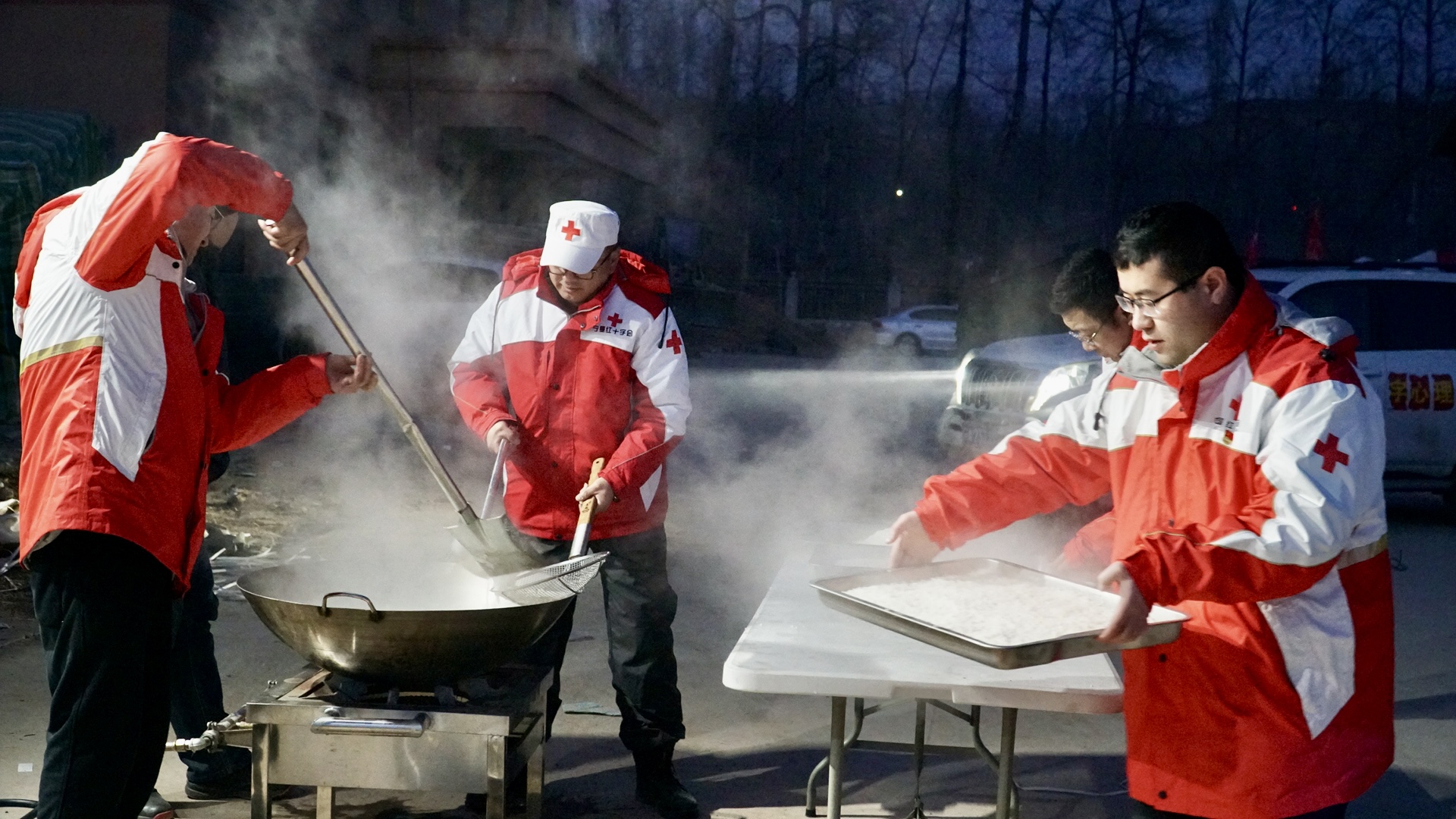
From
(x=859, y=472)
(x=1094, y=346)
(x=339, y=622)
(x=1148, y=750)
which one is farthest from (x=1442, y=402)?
(x=339, y=622)

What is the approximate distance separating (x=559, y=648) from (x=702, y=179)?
39684 mm

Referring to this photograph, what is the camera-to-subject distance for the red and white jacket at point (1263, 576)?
6.68ft

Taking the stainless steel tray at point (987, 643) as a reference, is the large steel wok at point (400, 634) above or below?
below

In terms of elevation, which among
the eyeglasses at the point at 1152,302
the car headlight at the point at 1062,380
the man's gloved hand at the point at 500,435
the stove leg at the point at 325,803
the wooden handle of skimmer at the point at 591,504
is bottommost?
the stove leg at the point at 325,803

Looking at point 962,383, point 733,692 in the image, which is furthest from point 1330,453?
point 962,383

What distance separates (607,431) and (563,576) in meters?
0.73

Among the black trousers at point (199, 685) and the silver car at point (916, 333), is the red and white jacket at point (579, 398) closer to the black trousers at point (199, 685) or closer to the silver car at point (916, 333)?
the black trousers at point (199, 685)

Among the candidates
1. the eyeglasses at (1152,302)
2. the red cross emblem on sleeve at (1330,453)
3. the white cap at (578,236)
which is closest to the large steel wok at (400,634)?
the white cap at (578,236)

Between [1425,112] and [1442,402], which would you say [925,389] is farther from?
[1425,112]

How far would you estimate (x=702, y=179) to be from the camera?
42.6 metres

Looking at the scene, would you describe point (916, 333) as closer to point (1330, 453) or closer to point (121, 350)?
point (121, 350)

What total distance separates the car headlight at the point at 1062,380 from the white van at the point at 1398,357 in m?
0.91

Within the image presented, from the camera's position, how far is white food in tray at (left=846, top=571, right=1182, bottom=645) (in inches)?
85.6

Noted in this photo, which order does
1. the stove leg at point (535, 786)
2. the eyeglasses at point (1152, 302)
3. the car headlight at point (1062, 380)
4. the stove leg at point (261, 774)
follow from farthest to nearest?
1. the car headlight at point (1062, 380)
2. the stove leg at point (535, 786)
3. the stove leg at point (261, 774)
4. the eyeglasses at point (1152, 302)
